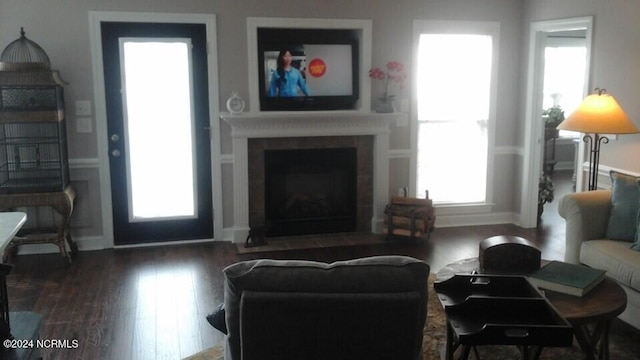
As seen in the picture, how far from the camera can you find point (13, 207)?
4770 mm

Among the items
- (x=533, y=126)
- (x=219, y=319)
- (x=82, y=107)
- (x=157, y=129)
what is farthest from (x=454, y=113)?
(x=219, y=319)

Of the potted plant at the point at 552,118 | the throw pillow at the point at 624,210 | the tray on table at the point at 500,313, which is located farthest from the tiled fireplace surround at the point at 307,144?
the potted plant at the point at 552,118

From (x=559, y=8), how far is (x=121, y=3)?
156 inches

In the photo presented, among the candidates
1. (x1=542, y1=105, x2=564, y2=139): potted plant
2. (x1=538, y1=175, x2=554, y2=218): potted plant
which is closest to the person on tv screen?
(x1=538, y1=175, x2=554, y2=218): potted plant

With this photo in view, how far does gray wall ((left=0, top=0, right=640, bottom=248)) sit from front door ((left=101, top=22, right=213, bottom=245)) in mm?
169

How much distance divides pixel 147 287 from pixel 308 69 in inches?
98.6

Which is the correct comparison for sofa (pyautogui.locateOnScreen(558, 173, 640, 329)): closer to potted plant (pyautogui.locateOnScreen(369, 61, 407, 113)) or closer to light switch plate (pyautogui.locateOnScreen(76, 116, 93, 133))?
potted plant (pyautogui.locateOnScreen(369, 61, 407, 113))

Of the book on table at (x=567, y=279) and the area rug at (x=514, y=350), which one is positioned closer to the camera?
the book on table at (x=567, y=279)

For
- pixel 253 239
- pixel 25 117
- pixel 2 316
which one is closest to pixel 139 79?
pixel 25 117

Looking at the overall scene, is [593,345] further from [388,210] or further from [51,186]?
[51,186]

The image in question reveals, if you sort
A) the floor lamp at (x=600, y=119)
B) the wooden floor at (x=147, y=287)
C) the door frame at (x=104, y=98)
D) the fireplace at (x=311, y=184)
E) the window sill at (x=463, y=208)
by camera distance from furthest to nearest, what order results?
the window sill at (x=463, y=208)
the fireplace at (x=311, y=184)
the door frame at (x=104, y=98)
the floor lamp at (x=600, y=119)
the wooden floor at (x=147, y=287)

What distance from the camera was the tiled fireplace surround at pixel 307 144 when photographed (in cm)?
554

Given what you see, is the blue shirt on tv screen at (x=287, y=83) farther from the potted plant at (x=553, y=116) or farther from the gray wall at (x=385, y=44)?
the potted plant at (x=553, y=116)

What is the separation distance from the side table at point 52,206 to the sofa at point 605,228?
386 centimetres
